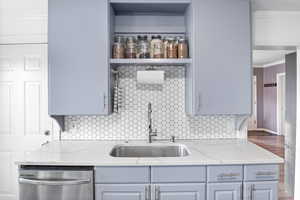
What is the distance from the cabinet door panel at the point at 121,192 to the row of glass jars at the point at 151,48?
113cm

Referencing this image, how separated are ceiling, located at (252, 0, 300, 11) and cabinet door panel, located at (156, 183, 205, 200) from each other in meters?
1.80

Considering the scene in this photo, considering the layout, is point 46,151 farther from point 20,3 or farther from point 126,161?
point 20,3

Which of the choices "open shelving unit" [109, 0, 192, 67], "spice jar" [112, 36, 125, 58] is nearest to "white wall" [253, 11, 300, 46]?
"open shelving unit" [109, 0, 192, 67]

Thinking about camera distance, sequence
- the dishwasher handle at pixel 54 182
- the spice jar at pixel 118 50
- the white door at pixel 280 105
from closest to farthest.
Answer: the dishwasher handle at pixel 54 182 → the spice jar at pixel 118 50 → the white door at pixel 280 105

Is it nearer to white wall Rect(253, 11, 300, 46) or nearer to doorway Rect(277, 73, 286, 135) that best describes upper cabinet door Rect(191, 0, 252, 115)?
white wall Rect(253, 11, 300, 46)

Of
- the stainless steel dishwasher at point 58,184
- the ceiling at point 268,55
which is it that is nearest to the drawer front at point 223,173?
the stainless steel dishwasher at point 58,184

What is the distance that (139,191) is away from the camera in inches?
73.4

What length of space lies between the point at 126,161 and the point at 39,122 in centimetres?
133

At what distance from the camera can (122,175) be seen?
186cm

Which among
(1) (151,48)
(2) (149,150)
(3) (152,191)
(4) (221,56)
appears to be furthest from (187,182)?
(1) (151,48)

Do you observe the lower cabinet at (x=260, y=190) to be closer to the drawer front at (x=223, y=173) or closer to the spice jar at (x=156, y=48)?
the drawer front at (x=223, y=173)

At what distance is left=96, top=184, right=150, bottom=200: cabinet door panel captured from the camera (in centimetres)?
185

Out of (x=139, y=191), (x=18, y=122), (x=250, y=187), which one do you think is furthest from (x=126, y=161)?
Answer: (x=18, y=122)

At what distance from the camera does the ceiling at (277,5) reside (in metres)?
2.41
